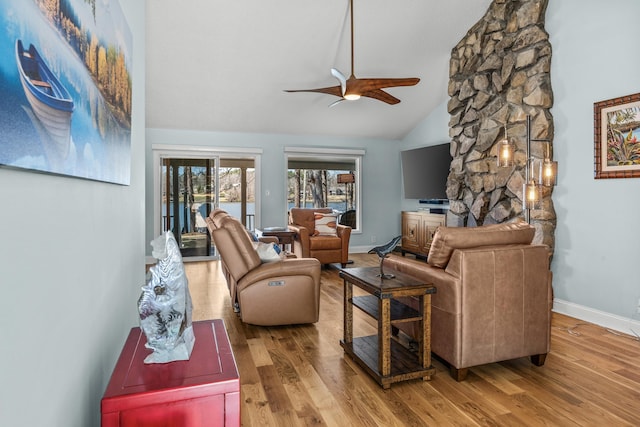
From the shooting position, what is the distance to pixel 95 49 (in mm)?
1203

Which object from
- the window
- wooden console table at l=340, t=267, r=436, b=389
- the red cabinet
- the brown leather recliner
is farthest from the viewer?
the window

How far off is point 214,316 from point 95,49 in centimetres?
282

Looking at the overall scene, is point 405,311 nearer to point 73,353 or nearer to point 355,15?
point 73,353

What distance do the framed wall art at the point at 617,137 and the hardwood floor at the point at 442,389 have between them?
55.9 inches

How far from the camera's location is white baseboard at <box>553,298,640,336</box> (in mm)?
3150

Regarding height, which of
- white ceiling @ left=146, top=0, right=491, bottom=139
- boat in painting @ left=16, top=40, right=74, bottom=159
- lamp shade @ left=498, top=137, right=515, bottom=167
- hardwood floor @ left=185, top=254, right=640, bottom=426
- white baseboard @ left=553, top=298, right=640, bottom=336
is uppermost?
white ceiling @ left=146, top=0, right=491, bottom=139

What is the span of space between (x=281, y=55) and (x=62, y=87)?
438cm

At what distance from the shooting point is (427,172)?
248 inches

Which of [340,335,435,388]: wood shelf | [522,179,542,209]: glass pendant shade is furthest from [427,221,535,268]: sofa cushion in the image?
[522,179,542,209]: glass pendant shade

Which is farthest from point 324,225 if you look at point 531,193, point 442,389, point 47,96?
point 47,96

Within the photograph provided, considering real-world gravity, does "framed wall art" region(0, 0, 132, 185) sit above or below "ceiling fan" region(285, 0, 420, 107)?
below

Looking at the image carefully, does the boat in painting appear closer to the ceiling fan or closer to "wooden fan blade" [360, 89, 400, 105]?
the ceiling fan

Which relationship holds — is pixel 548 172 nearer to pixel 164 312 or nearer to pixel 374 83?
pixel 374 83

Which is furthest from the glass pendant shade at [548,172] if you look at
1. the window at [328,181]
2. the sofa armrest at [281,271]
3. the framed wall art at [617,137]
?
the window at [328,181]
